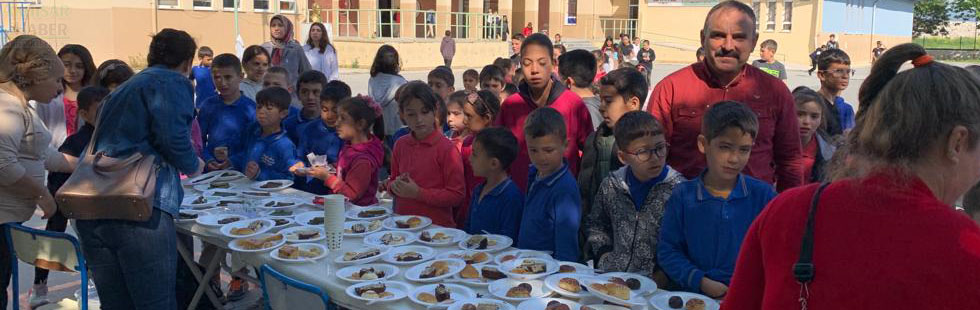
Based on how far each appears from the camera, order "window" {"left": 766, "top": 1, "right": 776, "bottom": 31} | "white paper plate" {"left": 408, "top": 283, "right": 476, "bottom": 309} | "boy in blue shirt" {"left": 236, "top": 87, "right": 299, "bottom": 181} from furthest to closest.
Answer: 1. "window" {"left": 766, "top": 1, "right": 776, "bottom": 31}
2. "boy in blue shirt" {"left": 236, "top": 87, "right": 299, "bottom": 181}
3. "white paper plate" {"left": 408, "top": 283, "right": 476, "bottom": 309}

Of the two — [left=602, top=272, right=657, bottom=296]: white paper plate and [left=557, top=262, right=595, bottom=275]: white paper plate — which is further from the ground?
[left=602, top=272, right=657, bottom=296]: white paper plate

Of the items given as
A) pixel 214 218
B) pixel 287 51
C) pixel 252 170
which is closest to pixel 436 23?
pixel 287 51

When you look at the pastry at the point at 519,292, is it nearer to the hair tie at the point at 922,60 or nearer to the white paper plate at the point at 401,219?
the white paper plate at the point at 401,219

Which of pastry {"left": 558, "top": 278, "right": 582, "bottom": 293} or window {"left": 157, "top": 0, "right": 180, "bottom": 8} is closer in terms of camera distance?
pastry {"left": 558, "top": 278, "right": 582, "bottom": 293}

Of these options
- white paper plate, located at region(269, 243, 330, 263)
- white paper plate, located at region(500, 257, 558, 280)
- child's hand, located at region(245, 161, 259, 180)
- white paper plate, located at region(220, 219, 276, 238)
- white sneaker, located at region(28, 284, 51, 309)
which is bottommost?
white sneaker, located at region(28, 284, 51, 309)

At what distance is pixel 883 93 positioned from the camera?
134 centimetres

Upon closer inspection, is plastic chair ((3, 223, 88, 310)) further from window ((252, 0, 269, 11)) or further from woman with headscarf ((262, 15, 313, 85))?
window ((252, 0, 269, 11))

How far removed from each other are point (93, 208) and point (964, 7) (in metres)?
61.4

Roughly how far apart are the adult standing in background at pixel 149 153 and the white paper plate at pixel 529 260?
5.13 feet

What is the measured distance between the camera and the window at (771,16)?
37.1 m

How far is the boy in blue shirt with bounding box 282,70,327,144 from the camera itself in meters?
5.73

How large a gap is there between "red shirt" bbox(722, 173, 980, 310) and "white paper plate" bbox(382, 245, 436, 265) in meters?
2.07

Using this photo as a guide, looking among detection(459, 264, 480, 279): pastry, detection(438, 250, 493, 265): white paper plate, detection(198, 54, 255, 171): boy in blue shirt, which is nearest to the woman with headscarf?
detection(198, 54, 255, 171): boy in blue shirt

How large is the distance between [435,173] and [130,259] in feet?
5.53
